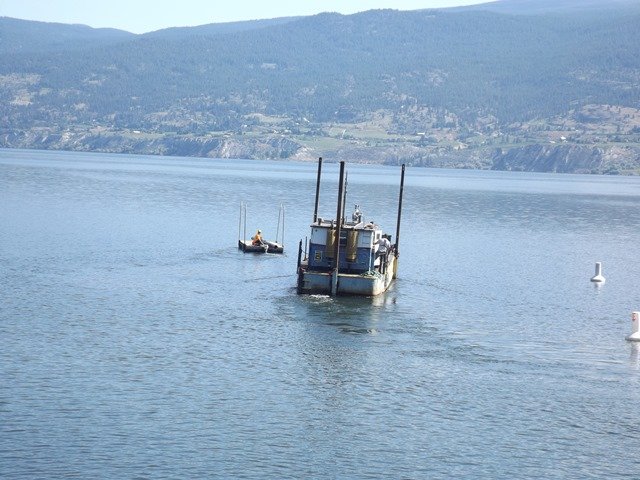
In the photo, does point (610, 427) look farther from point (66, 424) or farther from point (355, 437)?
point (66, 424)

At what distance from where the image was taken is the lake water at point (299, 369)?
117 feet

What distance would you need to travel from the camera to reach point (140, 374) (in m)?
44.3

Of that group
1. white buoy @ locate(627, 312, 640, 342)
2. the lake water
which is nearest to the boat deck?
the lake water

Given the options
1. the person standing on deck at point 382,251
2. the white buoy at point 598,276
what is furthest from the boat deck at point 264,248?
the white buoy at point 598,276

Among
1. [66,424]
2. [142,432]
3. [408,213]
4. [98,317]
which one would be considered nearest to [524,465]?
[142,432]

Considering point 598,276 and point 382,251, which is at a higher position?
point 382,251

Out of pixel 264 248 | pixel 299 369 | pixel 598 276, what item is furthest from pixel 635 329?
pixel 264 248

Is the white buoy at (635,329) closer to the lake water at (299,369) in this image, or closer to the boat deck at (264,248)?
the lake water at (299,369)

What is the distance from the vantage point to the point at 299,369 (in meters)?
47.2

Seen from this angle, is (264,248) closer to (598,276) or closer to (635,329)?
(598,276)

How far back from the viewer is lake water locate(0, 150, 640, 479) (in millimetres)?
35562

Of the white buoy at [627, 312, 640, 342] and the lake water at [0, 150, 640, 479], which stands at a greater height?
the white buoy at [627, 312, 640, 342]

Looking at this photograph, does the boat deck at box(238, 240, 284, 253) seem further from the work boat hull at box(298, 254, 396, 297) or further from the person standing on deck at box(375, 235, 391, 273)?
the work boat hull at box(298, 254, 396, 297)

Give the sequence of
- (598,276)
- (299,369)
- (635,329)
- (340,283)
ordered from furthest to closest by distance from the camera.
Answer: (598,276) → (340,283) → (635,329) → (299,369)
